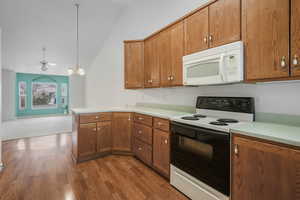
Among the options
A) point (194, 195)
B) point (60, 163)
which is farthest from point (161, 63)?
point (60, 163)

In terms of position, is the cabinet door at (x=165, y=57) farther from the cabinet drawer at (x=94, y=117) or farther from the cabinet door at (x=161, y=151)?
the cabinet drawer at (x=94, y=117)

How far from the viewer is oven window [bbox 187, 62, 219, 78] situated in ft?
5.65

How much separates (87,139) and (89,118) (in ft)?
1.29

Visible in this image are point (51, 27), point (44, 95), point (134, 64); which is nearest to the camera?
point (134, 64)

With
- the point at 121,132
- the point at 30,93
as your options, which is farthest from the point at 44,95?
the point at 121,132

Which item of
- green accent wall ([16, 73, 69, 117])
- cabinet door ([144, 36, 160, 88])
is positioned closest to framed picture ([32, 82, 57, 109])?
green accent wall ([16, 73, 69, 117])

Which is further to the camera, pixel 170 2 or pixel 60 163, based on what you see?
pixel 170 2

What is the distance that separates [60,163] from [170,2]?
12.0 ft

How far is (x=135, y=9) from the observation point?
153 inches

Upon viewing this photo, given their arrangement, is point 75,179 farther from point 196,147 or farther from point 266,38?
point 266,38

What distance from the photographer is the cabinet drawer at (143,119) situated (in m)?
2.49

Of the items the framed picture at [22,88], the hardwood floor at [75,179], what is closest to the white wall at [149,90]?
the hardwood floor at [75,179]

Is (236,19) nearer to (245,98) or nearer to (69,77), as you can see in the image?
(245,98)

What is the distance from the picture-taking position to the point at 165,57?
257cm
